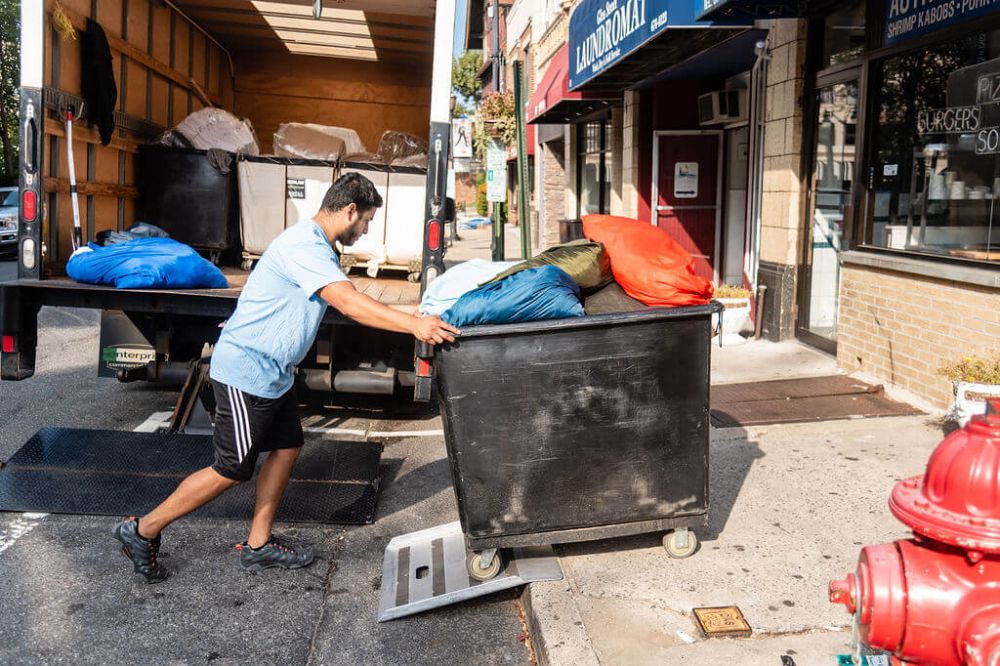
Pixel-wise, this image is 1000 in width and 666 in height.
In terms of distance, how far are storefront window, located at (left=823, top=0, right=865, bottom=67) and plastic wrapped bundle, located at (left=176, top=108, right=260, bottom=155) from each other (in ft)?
17.1

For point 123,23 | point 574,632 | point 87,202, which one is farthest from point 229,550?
point 123,23

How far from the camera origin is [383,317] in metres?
3.77

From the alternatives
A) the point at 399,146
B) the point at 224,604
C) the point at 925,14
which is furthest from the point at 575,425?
the point at 399,146

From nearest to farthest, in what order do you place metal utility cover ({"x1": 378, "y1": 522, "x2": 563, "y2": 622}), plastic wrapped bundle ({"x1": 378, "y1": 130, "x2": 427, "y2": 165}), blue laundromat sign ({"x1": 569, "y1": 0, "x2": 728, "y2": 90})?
metal utility cover ({"x1": 378, "y1": 522, "x2": 563, "y2": 622})
blue laundromat sign ({"x1": 569, "y1": 0, "x2": 728, "y2": 90})
plastic wrapped bundle ({"x1": 378, "y1": 130, "x2": 427, "y2": 165})

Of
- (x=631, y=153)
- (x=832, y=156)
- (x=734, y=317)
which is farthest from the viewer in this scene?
(x=631, y=153)

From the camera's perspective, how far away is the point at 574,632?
137 inches

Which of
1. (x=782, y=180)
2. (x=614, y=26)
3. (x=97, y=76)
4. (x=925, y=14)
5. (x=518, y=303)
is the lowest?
(x=518, y=303)

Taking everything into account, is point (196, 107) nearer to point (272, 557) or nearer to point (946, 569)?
point (272, 557)

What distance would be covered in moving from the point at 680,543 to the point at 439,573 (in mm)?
1078

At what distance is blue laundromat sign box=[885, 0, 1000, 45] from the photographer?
5898 mm

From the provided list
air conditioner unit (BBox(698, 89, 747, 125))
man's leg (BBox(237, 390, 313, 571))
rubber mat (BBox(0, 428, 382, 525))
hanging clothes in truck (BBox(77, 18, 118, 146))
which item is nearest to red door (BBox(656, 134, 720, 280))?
air conditioner unit (BBox(698, 89, 747, 125))

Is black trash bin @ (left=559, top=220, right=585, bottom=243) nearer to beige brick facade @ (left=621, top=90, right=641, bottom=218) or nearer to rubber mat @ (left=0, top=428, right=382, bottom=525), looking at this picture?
beige brick facade @ (left=621, top=90, right=641, bottom=218)

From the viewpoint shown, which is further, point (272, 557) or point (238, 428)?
point (272, 557)

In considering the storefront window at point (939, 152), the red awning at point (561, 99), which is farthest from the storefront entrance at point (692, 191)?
the storefront window at point (939, 152)
